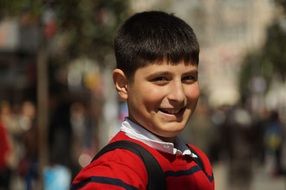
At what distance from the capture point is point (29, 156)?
1098 cm

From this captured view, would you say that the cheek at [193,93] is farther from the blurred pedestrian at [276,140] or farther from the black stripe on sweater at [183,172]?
the blurred pedestrian at [276,140]

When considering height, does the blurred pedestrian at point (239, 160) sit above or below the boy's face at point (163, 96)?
below

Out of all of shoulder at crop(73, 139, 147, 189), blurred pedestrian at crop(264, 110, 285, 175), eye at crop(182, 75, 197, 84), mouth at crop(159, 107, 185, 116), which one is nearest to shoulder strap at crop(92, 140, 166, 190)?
shoulder at crop(73, 139, 147, 189)

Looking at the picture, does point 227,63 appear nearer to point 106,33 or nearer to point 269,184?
point 269,184

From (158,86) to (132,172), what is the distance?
0.90ft

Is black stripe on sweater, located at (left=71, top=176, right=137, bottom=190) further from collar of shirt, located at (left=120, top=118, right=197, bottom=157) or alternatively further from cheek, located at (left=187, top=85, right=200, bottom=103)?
cheek, located at (left=187, top=85, right=200, bottom=103)

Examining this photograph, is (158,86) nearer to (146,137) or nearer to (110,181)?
(146,137)

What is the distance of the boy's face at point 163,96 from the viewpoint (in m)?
2.52

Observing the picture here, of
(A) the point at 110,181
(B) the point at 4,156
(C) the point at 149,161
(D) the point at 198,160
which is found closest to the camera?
(A) the point at 110,181

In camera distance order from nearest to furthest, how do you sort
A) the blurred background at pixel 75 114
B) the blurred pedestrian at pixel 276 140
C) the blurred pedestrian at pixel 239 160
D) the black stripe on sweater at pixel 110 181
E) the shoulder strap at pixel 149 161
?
the black stripe on sweater at pixel 110 181
the shoulder strap at pixel 149 161
the blurred background at pixel 75 114
the blurred pedestrian at pixel 239 160
the blurred pedestrian at pixel 276 140

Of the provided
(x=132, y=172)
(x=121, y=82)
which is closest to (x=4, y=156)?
(x=121, y=82)

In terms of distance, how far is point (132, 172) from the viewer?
2381 millimetres

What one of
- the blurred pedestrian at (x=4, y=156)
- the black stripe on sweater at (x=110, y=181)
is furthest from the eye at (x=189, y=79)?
the blurred pedestrian at (x=4, y=156)

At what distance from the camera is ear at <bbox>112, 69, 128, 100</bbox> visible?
2.59m
